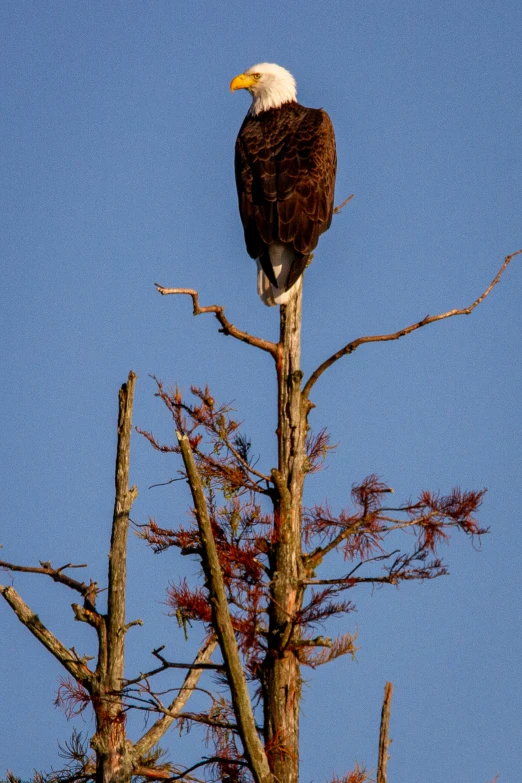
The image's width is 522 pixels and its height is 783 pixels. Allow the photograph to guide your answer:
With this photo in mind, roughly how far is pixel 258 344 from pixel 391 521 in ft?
4.27

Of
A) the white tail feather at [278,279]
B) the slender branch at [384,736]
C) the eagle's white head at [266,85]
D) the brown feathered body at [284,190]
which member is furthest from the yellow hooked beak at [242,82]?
the slender branch at [384,736]

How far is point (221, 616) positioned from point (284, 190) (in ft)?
12.0

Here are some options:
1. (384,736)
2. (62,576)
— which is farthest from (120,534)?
(384,736)

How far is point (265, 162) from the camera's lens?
791 cm

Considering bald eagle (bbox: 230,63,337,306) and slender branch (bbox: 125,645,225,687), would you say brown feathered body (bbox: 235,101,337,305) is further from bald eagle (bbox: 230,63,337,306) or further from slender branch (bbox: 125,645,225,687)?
slender branch (bbox: 125,645,225,687)

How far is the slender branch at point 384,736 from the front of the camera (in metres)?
5.59

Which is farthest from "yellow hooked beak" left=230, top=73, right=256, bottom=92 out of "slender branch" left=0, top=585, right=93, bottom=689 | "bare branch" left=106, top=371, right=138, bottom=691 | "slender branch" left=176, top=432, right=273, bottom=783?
"slender branch" left=176, top=432, right=273, bottom=783

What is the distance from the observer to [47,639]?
7.70 meters

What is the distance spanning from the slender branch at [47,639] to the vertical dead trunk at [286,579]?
72.7 inches

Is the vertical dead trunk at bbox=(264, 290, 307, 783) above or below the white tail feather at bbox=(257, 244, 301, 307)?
below

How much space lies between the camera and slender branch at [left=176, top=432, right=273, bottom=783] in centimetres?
480

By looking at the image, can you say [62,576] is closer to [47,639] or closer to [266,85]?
[47,639]

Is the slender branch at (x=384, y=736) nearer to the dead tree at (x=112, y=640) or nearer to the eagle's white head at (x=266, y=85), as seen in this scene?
the dead tree at (x=112, y=640)

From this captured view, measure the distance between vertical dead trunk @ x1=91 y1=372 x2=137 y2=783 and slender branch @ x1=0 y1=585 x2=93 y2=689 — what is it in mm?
112
